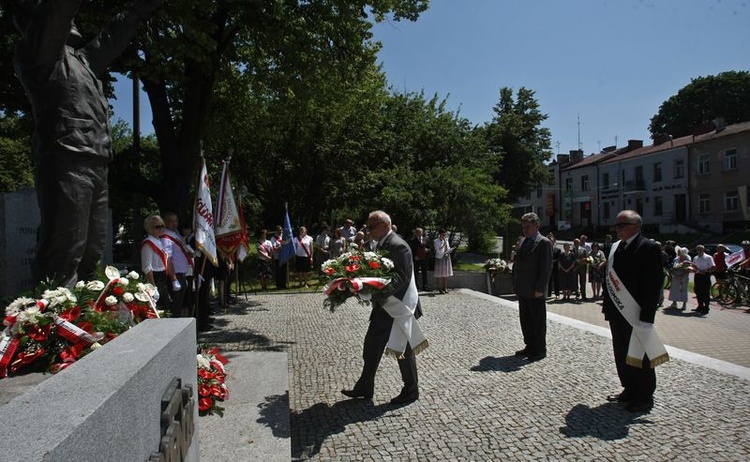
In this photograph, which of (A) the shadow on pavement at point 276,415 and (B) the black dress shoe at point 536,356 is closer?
(A) the shadow on pavement at point 276,415

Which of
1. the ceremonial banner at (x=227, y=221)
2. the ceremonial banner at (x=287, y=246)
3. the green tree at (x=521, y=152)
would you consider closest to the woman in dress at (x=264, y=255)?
the ceremonial banner at (x=287, y=246)

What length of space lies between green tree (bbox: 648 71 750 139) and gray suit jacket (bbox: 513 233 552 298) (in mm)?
61033

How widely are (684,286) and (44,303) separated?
14732mm

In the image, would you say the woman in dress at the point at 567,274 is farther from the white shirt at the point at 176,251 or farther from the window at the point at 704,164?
the window at the point at 704,164

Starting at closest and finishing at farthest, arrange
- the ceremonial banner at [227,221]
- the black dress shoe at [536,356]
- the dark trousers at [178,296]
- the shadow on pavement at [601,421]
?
the shadow on pavement at [601,421] → the black dress shoe at [536,356] → the dark trousers at [178,296] → the ceremonial banner at [227,221]

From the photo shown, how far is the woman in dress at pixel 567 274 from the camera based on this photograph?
1568 centimetres

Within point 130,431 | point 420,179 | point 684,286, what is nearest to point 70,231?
point 130,431

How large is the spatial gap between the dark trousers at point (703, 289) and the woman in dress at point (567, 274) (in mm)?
3080

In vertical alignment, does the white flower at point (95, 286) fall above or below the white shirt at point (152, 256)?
below

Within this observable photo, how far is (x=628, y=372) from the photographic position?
5.55 metres

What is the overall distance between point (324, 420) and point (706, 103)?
69.3 meters

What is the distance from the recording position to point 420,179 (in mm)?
23562

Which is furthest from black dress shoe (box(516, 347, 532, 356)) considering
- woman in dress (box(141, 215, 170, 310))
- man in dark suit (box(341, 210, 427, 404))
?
woman in dress (box(141, 215, 170, 310))

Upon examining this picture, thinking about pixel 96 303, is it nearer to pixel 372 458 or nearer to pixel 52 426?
pixel 372 458
